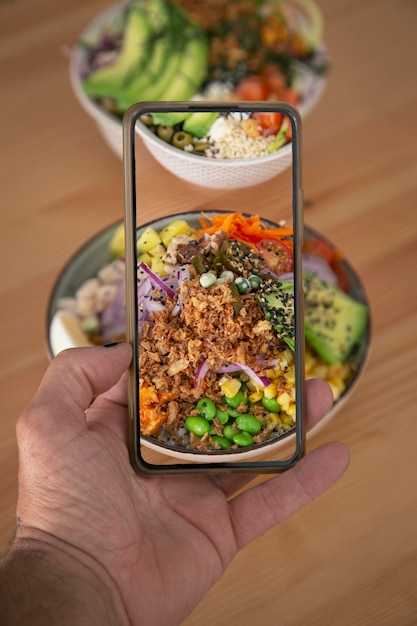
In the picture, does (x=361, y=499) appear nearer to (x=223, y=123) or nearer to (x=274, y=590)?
(x=274, y=590)

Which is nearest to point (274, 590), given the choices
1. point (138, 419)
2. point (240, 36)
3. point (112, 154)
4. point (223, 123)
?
point (138, 419)

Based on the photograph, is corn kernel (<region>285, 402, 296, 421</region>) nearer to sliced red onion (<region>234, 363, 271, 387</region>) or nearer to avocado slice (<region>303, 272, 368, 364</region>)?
sliced red onion (<region>234, 363, 271, 387</region>)

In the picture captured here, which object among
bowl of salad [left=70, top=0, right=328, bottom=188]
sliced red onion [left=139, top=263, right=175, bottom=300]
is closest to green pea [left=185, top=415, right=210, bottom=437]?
sliced red onion [left=139, top=263, right=175, bottom=300]

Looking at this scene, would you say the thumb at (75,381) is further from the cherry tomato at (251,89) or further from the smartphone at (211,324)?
the cherry tomato at (251,89)

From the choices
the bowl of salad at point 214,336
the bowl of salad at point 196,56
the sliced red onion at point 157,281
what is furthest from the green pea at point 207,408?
the bowl of salad at point 196,56

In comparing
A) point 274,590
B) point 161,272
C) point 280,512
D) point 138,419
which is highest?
point 161,272
